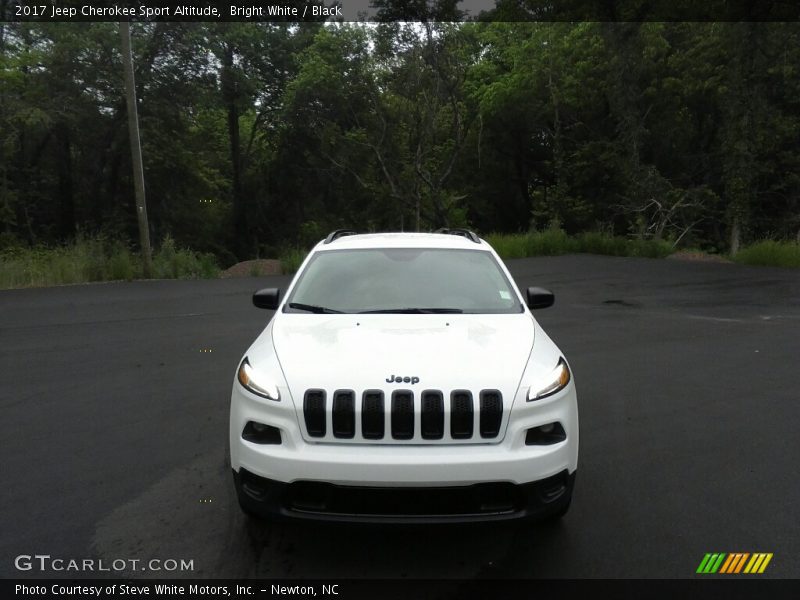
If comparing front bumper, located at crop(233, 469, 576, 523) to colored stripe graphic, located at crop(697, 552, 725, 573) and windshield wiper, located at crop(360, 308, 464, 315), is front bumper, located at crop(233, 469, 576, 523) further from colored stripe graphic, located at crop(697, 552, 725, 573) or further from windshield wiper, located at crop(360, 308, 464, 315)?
windshield wiper, located at crop(360, 308, 464, 315)

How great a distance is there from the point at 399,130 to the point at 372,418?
3134 cm

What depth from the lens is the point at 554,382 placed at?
10.9ft

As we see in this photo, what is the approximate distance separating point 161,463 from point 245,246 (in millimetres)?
36665

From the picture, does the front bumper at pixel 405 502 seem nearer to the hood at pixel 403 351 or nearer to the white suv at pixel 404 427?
the white suv at pixel 404 427

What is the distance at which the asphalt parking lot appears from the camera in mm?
3252

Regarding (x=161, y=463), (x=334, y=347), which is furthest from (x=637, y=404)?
(x=161, y=463)

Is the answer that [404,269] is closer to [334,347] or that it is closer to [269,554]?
[334,347]

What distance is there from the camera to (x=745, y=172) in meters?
26.9

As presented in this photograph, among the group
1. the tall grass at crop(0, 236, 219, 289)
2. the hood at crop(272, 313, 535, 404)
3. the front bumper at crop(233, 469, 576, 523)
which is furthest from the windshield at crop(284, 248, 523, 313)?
the tall grass at crop(0, 236, 219, 289)

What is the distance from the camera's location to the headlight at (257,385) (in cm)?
319

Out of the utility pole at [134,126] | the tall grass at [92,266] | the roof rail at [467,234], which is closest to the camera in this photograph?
the roof rail at [467,234]

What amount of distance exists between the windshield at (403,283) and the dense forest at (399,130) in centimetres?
2234

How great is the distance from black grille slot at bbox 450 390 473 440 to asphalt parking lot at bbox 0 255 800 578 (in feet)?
1.38

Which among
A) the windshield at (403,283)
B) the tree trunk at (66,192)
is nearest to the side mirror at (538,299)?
the windshield at (403,283)
